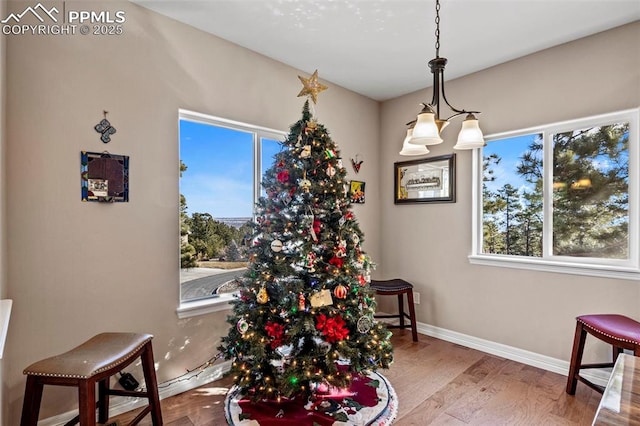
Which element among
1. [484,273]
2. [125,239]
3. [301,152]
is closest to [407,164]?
[484,273]

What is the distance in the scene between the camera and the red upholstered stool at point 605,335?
1.89 meters

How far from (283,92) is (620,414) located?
2870 mm

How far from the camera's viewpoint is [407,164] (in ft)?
11.8

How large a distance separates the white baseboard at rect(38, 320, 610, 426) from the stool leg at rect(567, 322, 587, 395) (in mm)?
295

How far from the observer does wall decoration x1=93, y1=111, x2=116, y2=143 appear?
6.49 ft

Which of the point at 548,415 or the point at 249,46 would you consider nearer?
the point at 548,415

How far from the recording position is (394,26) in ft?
7.66

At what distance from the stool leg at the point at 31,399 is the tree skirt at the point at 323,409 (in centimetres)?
97

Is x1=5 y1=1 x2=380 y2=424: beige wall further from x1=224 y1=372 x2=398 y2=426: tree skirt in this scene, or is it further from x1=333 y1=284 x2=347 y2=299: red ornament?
x1=333 y1=284 x2=347 y2=299: red ornament

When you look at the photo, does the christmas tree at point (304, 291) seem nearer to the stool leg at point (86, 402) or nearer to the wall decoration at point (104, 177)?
the stool leg at point (86, 402)

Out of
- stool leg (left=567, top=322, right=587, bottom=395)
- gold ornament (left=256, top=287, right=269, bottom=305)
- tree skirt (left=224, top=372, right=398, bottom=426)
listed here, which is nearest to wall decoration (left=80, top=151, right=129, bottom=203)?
gold ornament (left=256, top=287, right=269, bottom=305)

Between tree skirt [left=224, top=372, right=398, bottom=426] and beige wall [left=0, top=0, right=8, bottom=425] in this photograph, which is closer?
beige wall [left=0, top=0, right=8, bottom=425]

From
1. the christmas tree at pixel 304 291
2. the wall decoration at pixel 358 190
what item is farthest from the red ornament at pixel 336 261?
the wall decoration at pixel 358 190

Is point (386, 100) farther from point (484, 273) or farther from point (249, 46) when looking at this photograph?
point (484, 273)
